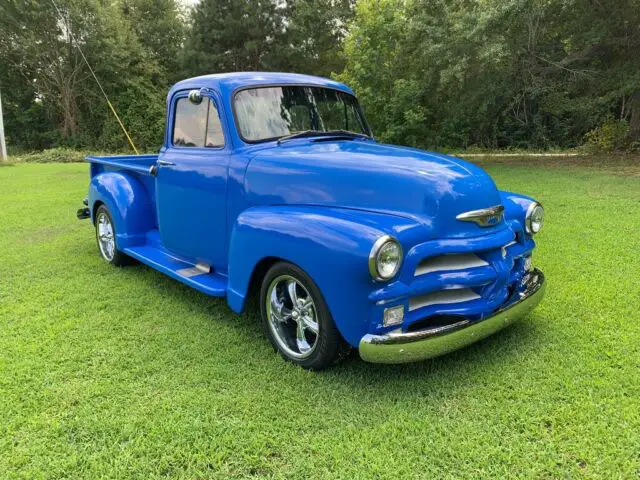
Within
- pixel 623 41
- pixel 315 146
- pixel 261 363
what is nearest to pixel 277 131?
pixel 315 146

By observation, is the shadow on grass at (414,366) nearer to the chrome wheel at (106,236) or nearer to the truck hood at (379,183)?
the truck hood at (379,183)

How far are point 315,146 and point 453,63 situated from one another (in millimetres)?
11906

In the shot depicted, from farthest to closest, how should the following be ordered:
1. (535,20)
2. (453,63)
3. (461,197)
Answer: (453,63), (535,20), (461,197)

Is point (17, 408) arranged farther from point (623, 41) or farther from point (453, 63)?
point (623, 41)

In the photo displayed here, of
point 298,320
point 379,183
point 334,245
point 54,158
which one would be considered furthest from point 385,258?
point 54,158

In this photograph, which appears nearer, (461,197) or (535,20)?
(461,197)

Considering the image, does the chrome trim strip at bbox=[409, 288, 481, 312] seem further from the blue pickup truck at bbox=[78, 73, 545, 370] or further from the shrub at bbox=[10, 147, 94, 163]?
the shrub at bbox=[10, 147, 94, 163]

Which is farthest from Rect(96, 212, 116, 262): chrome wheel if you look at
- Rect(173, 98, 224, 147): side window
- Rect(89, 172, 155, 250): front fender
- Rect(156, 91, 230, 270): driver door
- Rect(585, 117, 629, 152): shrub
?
Rect(585, 117, 629, 152): shrub

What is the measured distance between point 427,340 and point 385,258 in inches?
20.4

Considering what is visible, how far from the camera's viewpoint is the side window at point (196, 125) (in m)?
3.95

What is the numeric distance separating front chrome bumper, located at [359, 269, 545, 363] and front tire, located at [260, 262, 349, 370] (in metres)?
0.32

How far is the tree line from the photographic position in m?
14.0

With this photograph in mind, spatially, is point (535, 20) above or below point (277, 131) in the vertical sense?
above

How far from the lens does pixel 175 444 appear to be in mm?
2500
